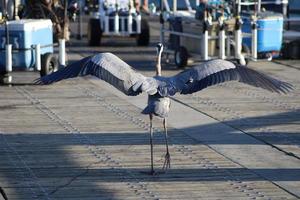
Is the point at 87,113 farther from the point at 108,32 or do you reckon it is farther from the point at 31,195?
the point at 108,32

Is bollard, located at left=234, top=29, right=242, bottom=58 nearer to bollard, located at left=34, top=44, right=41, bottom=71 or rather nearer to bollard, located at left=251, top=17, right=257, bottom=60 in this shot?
bollard, located at left=251, top=17, right=257, bottom=60

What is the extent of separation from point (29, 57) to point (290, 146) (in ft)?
28.8

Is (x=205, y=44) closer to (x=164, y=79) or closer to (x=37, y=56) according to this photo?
(x=37, y=56)

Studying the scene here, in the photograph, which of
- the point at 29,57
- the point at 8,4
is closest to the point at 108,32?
the point at 8,4

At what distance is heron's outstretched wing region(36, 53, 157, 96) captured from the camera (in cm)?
1032

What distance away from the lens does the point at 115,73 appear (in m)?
10.4

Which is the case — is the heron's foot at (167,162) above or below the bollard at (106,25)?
below

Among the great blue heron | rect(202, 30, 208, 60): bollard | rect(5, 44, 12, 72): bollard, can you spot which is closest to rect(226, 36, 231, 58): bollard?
rect(202, 30, 208, 60): bollard

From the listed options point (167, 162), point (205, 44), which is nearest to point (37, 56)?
point (205, 44)

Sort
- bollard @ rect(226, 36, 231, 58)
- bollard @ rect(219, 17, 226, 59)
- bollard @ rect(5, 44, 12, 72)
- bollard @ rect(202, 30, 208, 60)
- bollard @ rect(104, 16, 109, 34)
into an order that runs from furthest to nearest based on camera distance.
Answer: bollard @ rect(104, 16, 109, 34), bollard @ rect(226, 36, 231, 58), bollard @ rect(219, 17, 226, 59), bollard @ rect(202, 30, 208, 60), bollard @ rect(5, 44, 12, 72)

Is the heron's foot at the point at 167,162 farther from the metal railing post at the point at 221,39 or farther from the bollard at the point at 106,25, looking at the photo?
the bollard at the point at 106,25

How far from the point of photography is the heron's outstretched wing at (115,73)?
10.3 meters

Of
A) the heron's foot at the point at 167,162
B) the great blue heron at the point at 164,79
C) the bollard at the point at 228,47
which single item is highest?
the great blue heron at the point at 164,79

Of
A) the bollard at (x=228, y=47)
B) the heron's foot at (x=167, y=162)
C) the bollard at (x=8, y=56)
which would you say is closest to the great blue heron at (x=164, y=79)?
the heron's foot at (x=167, y=162)
